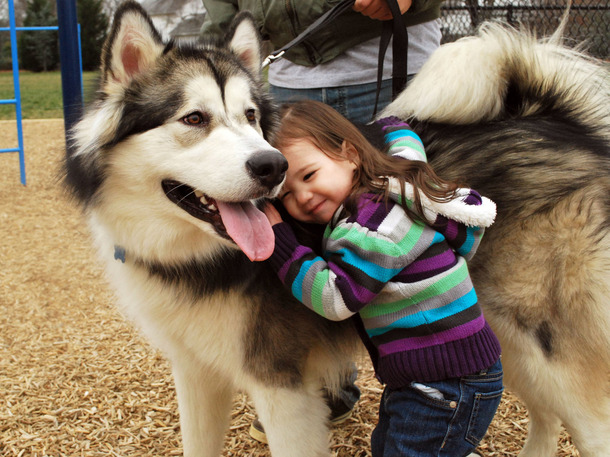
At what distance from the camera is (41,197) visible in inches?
275

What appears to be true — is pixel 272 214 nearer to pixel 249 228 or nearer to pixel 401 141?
pixel 249 228

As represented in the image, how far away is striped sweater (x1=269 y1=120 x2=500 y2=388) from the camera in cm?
179

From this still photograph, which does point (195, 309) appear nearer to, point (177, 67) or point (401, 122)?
point (177, 67)

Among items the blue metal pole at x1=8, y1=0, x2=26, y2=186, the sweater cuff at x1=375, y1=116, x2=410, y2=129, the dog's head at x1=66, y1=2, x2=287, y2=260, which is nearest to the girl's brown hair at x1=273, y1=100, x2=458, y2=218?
the dog's head at x1=66, y1=2, x2=287, y2=260

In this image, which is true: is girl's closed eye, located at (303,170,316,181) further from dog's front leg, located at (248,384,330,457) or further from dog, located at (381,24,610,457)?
dog's front leg, located at (248,384,330,457)

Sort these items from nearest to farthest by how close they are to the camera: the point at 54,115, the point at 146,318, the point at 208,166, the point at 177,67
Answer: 1. the point at 208,166
2. the point at 177,67
3. the point at 146,318
4. the point at 54,115

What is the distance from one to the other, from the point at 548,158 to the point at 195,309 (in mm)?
1345

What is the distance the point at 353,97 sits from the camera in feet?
8.45

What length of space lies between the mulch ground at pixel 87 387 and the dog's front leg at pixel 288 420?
0.77 metres

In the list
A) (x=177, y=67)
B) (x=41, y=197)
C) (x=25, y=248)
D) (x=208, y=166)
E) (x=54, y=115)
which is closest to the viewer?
(x=208, y=166)

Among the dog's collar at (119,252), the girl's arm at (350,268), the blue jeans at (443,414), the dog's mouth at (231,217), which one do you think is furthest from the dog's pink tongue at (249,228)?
the blue jeans at (443,414)

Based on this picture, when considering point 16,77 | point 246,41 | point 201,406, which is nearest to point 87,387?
point 201,406

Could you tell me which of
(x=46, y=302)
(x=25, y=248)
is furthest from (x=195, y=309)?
(x=25, y=248)

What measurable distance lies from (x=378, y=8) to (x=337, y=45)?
24 cm
